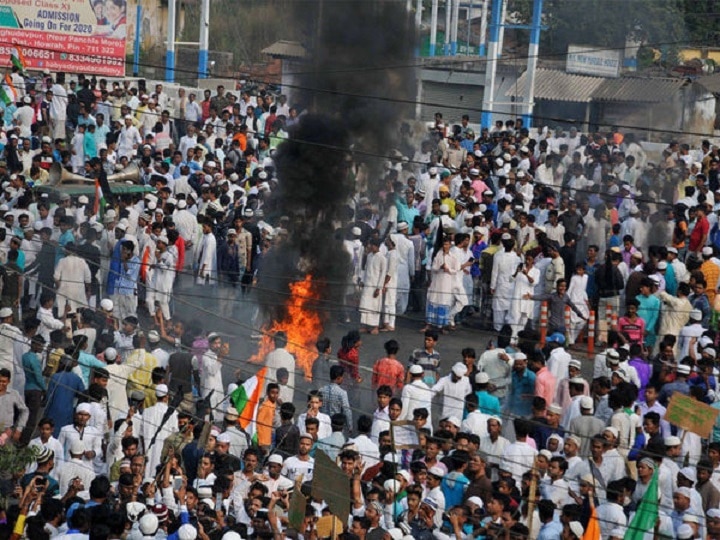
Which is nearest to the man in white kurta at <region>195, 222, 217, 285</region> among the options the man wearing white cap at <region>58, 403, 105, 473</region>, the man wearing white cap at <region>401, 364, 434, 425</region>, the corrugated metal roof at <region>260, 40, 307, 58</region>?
the corrugated metal roof at <region>260, 40, 307, 58</region>

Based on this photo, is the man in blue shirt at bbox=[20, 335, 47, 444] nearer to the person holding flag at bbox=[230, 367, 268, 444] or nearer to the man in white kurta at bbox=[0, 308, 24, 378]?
the man in white kurta at bbox=[0, 308, 24, 378]

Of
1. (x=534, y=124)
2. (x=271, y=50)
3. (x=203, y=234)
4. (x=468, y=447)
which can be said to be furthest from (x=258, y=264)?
(x=534, y=124)

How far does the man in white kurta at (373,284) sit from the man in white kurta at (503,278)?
1.27 metres

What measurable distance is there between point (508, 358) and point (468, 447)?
248 cm

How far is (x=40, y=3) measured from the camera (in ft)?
84.9

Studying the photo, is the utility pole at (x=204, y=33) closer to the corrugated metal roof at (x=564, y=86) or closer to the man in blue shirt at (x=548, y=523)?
the corrugated metal roof at (x=564, y=86)

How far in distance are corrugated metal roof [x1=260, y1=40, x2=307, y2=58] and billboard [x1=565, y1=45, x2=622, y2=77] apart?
6195 millimetres

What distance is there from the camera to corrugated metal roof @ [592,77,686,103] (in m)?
28.6

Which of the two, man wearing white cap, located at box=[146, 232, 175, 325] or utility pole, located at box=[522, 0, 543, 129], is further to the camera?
utility pole, located at box=[522, 0, 543, 129]

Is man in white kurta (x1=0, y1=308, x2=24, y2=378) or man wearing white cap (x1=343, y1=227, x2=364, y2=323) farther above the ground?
man wearing white cap (x1=343, y1=227, x2=364, y2=323)

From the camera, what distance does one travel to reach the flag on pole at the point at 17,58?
24031 mm

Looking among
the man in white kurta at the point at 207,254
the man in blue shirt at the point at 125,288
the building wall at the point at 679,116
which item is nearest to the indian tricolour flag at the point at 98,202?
the man in white kurta at the point at 207,254

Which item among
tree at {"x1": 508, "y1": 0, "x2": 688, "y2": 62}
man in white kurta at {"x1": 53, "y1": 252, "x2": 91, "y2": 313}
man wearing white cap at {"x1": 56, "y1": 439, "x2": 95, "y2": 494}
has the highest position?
tree at {"x1": 508, "y1": 0, "x2": 688, "y2": 62}

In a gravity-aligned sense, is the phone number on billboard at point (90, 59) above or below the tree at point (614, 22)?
below
